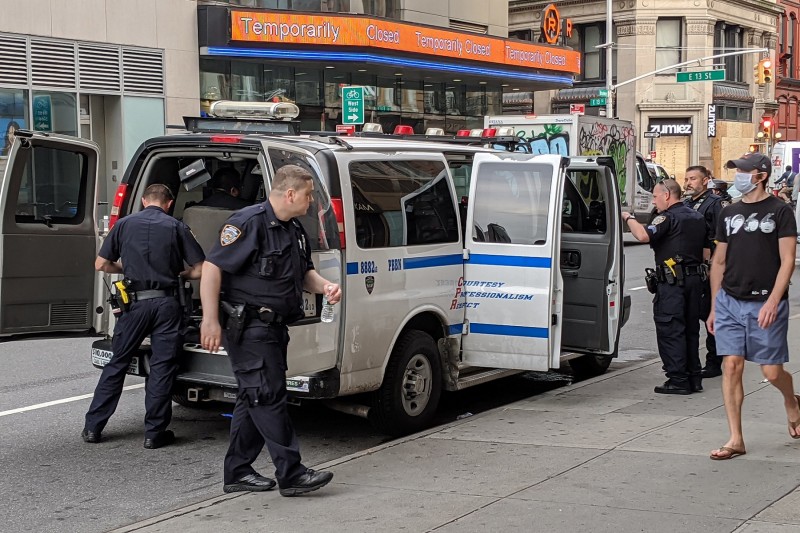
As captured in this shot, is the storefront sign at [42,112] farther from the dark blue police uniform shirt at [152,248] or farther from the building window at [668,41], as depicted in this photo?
the building window at [668,41]

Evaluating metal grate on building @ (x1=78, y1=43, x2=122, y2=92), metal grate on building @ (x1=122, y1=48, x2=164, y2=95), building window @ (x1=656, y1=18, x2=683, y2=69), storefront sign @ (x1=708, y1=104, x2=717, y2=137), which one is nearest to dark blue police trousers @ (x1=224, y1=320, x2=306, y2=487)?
metal grate on building @ (x1=78, y1=43, x2=122, y2=92)

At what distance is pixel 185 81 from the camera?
25.7 meters

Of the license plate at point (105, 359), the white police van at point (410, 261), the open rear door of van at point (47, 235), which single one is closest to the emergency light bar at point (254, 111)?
the white police van at point (410, 261)

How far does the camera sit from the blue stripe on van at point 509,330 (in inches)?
327

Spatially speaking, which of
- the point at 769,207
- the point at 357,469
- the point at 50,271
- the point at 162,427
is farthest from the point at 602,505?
the point at 50,271

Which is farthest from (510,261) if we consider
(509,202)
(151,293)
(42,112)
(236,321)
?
(42,112)

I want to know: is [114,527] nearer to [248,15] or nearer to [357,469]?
[357,469]

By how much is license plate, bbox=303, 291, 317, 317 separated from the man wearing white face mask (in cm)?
254

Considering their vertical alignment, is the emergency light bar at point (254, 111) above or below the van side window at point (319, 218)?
above

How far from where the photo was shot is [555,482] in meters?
6.19

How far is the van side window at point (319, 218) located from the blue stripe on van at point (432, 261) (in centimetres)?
87

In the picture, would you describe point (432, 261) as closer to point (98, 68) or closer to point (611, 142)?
point (98, 68)

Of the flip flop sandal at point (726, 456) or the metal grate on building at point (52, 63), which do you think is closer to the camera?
the flip flop sandal at point (726, 456)

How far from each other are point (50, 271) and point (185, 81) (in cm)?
1843
